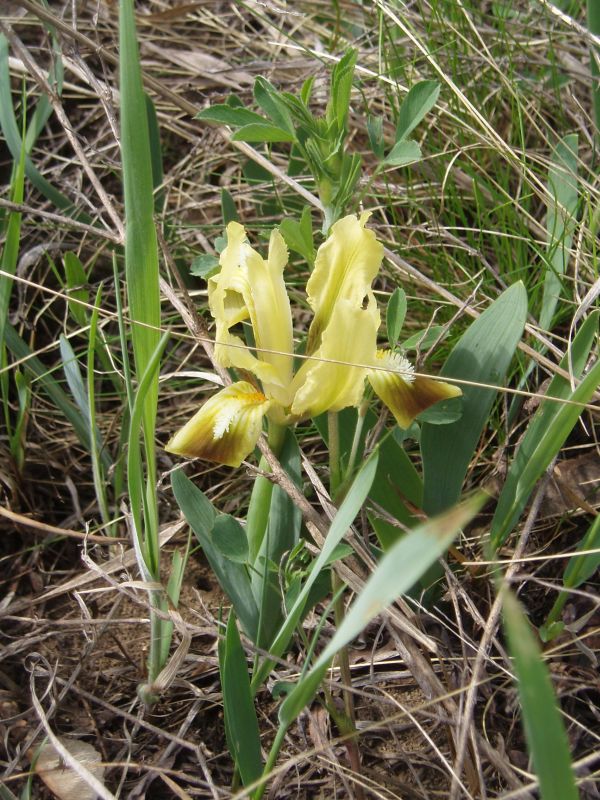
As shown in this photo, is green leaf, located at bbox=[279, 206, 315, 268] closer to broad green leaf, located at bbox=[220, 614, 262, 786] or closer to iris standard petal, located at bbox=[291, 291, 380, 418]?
iris standard petal, located at bbox=[291, 291, 380, 418]

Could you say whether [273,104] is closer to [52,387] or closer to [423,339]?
[423,339]

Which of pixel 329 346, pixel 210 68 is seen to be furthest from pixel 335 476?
pixel 210 68

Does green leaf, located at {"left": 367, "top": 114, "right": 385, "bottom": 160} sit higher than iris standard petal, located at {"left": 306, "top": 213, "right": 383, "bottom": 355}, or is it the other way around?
green leaf, located at {"left": 367, "top": 114, "right": 385, "bottom": 160}

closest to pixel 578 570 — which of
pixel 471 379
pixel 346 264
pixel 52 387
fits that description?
pixel 471 379

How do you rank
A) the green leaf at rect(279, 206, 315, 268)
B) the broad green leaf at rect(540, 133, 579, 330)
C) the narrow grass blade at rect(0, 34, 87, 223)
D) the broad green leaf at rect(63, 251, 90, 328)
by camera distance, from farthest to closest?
the narrow grass blade at rect(0, 34, 87, 223) → the broad green leaf at rect(63, 251, 90, 328) → the broad green leaf at rect(540, 133, 579, 330) → the green leaf at rect(279, 206, 315, 268)

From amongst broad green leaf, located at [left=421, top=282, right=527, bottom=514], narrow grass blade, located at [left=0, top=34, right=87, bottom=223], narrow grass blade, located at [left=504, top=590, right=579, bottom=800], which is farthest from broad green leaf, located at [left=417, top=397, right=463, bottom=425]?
narrow grass blade, located at [left=0, top=34, right=87, bottom=223]

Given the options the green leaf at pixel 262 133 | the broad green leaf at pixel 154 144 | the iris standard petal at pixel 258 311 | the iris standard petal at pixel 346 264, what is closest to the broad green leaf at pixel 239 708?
the iris standard petal at pixel 258 311

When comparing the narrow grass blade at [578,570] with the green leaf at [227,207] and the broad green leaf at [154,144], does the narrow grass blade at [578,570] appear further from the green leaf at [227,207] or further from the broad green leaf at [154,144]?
the broad green leaf at [154,144]
